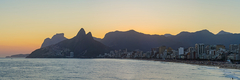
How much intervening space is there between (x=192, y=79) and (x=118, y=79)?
2136 centimetres

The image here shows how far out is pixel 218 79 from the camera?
62.3 metres

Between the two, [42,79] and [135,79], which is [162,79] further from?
[42,79]

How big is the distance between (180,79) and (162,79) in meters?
5.30

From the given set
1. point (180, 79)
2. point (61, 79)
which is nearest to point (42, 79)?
point (61, 79)

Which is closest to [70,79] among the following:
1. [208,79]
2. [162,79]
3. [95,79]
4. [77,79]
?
[77,79]

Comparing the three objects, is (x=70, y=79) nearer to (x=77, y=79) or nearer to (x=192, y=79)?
(x=77, y=79)

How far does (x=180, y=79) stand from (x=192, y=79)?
3.46 meters

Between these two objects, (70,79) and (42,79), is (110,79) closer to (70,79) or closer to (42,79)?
(70,79)

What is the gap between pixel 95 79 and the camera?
62594mm

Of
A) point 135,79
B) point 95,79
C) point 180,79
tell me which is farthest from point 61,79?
point 180,79

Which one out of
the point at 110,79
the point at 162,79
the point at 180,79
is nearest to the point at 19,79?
the point at 110,79

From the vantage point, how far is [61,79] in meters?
61.9

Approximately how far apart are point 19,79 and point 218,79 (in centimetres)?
5760

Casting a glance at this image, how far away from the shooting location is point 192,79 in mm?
62156
